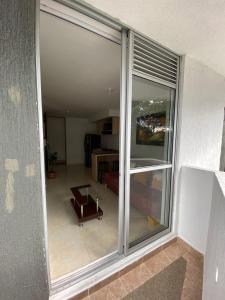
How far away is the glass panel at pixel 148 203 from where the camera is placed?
1639mm

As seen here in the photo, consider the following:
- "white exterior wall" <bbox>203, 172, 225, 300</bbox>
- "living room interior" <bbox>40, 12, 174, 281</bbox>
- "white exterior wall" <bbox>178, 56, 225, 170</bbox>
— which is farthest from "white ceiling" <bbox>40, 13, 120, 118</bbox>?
"white exterior wall" <bbox>203, 172, 225, 300</bbox>

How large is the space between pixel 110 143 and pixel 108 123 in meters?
0.88

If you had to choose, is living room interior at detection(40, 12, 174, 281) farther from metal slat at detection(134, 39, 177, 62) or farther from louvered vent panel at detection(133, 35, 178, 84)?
metal slat at detection(134, 39, 177, 62)

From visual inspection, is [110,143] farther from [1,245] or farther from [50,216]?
[1,245]

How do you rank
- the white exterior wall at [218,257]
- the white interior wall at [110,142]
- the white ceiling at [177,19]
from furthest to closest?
the white interior wall at [110,142]
the white ceiling at [177,19]
the white exterior wall at [218,257]

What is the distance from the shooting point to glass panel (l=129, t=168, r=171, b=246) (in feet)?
5.38

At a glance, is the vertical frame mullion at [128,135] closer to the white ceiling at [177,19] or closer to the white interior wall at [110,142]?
the white ceiling at [177,19]

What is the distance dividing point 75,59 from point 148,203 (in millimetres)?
2082

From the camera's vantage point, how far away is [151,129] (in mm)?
1725

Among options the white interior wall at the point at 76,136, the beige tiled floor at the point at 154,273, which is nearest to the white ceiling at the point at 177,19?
the beige tiled floor at the point at 154,273

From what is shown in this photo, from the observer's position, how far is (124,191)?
1.48 m

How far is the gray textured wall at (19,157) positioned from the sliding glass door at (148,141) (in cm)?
85

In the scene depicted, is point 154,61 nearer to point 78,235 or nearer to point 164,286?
point 164,286

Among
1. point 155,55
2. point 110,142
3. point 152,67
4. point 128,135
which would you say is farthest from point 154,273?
point 110,142
